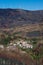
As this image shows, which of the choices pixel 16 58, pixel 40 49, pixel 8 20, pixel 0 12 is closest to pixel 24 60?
pixel 16 58

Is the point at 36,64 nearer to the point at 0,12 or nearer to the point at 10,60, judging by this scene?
the point at 10,60

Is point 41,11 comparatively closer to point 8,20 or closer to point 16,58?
point 8,20

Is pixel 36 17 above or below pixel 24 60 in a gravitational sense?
above

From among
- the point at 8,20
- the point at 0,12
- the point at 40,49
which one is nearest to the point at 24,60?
the point at 40,49

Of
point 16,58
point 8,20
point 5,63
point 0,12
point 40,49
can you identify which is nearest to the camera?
point 5,63

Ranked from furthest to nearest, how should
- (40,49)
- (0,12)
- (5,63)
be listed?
(0,12) → (40,49) → (5,63)

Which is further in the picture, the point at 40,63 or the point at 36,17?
the point at 36,17
